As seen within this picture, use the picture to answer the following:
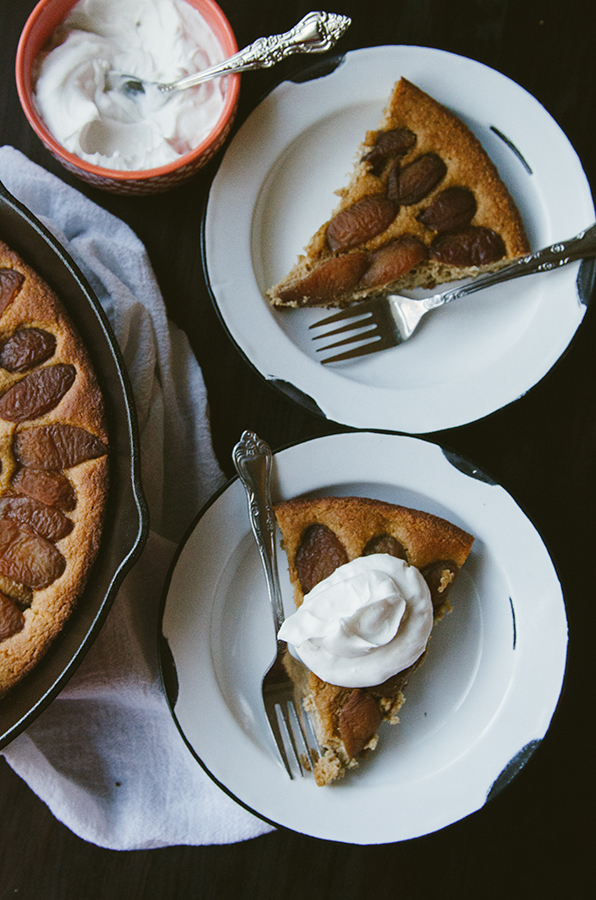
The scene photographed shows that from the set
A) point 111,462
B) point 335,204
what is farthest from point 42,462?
point 335,204

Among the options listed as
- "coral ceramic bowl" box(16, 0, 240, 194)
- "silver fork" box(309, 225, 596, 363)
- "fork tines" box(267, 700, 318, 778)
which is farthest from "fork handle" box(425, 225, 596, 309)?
"fork tines" box(267, 700, 318, 778)

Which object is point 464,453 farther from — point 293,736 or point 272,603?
point 293,736

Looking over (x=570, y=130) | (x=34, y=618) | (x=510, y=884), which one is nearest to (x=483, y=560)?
(x=510, y=884)

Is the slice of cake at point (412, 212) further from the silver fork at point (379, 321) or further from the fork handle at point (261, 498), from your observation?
the fork handle at point (261, 498)

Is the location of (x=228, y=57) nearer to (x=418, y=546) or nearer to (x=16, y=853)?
(x=418, y=546)

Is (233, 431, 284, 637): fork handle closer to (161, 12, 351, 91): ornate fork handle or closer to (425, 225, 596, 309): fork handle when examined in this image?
(425, 225, 596, 309): fork handle

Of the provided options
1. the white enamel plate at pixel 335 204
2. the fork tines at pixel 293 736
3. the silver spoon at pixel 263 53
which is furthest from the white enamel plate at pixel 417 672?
the silver spoon at pixel 263 53
